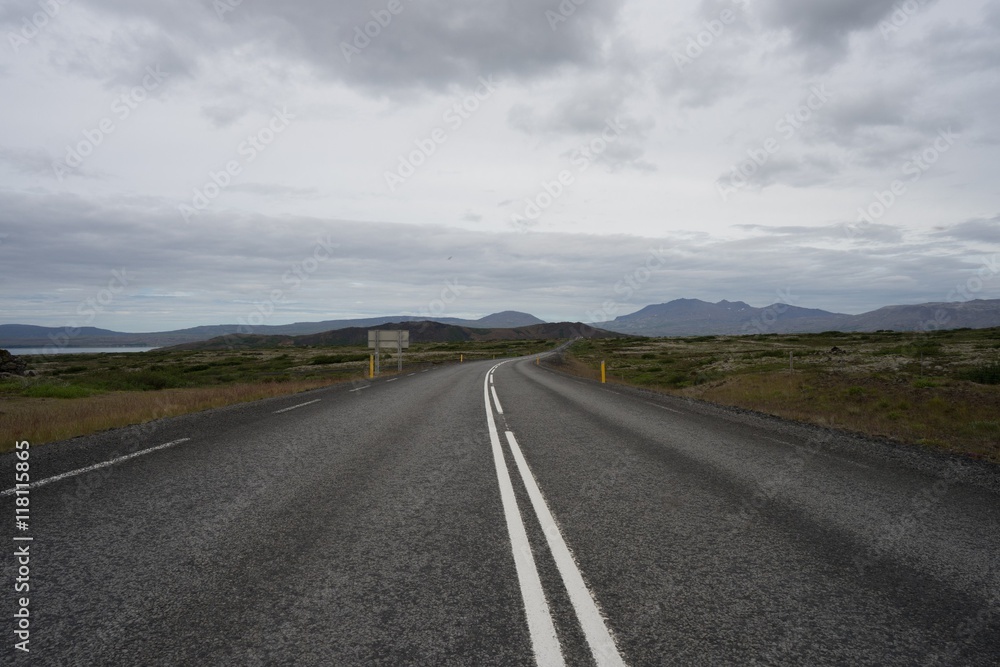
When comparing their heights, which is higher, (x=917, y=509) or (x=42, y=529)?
(x=42, y=529)

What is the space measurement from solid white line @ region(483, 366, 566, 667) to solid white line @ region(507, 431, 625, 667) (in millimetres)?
177

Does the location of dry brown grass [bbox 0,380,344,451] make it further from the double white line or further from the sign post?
the sign post

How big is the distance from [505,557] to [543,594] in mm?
660

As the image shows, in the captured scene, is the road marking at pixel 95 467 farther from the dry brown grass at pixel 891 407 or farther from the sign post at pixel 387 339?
the sign post at pixel 387 339

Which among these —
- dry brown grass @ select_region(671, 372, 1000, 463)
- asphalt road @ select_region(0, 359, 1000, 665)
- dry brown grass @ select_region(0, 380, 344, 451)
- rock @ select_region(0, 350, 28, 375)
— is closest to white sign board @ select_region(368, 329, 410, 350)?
dry brown grass @ select_region(0, 380, 344, 451)

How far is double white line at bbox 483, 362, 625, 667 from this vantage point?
2.69 meters

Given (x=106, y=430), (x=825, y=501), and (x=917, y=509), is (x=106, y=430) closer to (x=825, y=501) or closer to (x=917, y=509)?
(x=825, y=501)

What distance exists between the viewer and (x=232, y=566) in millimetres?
3734

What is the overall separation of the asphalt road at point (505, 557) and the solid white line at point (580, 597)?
0.02m

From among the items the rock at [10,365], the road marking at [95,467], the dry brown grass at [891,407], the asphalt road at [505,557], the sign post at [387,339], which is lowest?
the dry brown grass at [891,407]

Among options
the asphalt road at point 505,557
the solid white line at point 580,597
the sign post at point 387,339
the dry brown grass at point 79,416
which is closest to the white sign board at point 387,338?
the sign post at point 387,339

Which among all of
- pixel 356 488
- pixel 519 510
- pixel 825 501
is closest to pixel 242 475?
pixel 356 488

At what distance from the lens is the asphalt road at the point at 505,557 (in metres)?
2.79

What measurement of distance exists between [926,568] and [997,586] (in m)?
0.37
